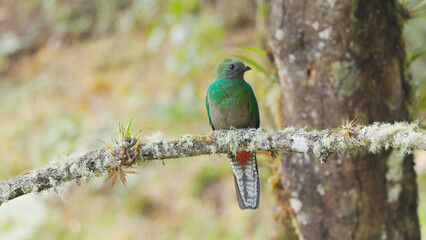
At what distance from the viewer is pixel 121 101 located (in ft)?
27.7

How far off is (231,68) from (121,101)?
227 inches

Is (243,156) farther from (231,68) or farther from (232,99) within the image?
(231,68)

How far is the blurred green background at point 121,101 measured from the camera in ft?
20.7

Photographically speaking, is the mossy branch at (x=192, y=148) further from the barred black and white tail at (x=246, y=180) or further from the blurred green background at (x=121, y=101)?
the blurred green background at (x=121, y=101)

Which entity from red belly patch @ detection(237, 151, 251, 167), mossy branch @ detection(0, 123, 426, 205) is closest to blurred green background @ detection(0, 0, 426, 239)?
red belly patch @ detection(237, 151, 251, 167)

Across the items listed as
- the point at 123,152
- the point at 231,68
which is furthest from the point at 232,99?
the point at 123,152

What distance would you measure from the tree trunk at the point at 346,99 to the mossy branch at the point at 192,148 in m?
0.70

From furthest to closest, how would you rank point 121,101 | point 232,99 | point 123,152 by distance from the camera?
point 121,101 < point 232,99 < point 123,152

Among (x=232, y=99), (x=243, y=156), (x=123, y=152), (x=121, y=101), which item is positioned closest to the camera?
(x=123, y=152)

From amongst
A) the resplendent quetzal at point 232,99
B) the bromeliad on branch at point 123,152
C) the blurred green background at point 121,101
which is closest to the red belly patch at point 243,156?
the resplendent quetzal at point 232,99

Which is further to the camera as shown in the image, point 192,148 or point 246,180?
point 246,180

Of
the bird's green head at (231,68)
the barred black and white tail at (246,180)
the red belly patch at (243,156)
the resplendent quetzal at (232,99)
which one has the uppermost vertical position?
the bird's green head at (231,68)

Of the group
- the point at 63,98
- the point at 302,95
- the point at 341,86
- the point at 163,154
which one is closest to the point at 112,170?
the point at 163,154

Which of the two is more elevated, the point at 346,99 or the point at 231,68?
the point at 231,68
